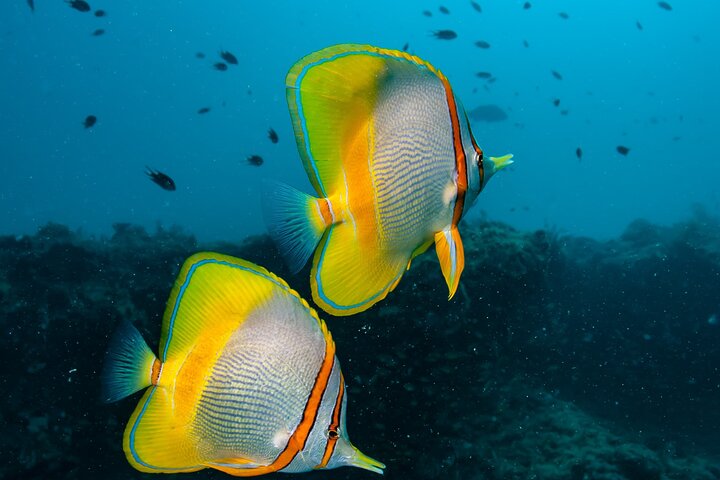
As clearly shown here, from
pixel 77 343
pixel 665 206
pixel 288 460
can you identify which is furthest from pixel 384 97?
pixel 665 206

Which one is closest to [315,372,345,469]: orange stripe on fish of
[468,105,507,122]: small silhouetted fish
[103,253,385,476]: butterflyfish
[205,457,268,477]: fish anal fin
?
[103,253,385,476]: butterflyfish

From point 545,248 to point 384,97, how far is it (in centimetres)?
789

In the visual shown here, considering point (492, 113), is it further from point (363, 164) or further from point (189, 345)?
point (189, 345)

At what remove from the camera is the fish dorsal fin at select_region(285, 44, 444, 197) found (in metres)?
1.19

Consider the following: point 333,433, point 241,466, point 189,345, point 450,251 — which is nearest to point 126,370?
point 189,345

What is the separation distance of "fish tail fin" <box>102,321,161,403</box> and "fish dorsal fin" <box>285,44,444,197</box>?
658mm

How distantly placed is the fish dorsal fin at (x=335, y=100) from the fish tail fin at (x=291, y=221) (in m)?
0.09

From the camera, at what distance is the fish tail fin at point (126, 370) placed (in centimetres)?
121

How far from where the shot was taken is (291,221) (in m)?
1.18

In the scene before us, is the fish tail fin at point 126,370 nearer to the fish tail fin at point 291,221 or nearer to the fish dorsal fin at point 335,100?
the fish tail fin at point 291,221

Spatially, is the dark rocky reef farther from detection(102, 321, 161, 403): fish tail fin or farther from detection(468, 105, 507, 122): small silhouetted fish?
detection(468, 105, 507, 122): small silhouetted fish

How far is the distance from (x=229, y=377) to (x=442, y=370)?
5229 mm

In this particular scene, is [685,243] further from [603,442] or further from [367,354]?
[367,354]

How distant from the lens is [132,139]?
4247 inches
